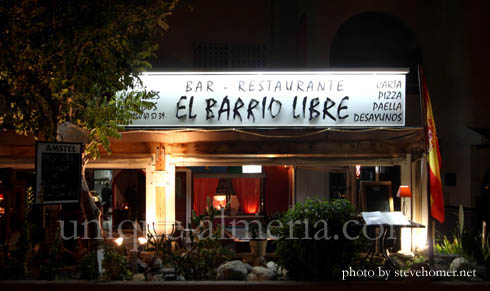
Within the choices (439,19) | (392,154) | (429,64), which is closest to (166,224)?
(392,154)

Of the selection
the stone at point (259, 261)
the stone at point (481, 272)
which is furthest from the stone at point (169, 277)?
the stone at point (481, 272)

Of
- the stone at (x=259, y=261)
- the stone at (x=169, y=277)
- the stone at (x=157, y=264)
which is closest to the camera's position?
the stone at (x=169, y=277)

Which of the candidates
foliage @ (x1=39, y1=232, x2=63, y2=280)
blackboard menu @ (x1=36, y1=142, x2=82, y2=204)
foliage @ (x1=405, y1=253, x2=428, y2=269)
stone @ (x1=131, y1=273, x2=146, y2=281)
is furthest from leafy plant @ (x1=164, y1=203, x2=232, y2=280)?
foliage @ (x1=405, y1=253, x2=428, y2=269)

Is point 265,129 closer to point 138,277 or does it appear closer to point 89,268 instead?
point 138,277

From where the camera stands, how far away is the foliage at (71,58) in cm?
704

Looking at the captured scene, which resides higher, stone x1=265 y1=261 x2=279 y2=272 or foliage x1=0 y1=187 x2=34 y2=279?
foliage x1=0 y1=187 x2=34 y2=279

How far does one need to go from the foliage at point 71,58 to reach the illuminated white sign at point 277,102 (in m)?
1.98

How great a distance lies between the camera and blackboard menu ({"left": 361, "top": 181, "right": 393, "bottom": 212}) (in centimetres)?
1081

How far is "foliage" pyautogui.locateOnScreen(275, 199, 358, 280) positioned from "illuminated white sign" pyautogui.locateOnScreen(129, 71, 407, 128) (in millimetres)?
3706

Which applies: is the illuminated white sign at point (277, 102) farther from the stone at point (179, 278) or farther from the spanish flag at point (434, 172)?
the stone at point (179, 278)

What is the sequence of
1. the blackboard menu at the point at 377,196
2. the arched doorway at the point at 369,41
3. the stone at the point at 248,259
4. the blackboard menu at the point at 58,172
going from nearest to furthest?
the blackboard menu at the point at 58,172 < the stone at the point at 248,259 < the blackboard menu at the point at 377,196 < the arched doorway at the point at 369,41

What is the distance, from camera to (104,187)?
1900 centimetres

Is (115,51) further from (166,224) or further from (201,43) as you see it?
(201,43)

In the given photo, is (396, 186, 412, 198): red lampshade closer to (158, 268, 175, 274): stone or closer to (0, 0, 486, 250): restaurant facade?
(0, 0, 486, 250): restaurant facade
